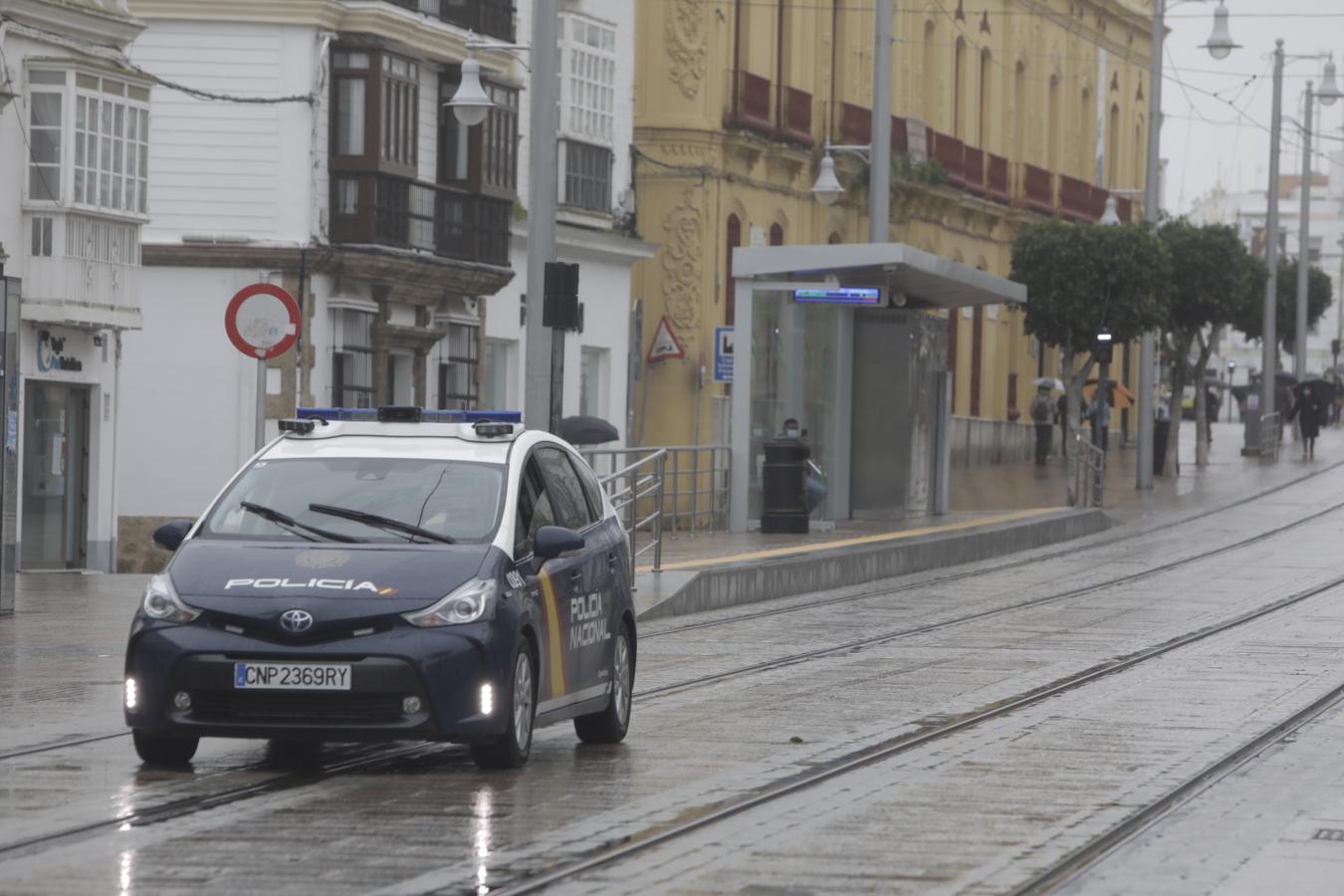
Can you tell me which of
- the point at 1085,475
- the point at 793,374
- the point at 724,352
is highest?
the point at 724,352

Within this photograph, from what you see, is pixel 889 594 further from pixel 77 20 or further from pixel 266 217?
pixel 266 217

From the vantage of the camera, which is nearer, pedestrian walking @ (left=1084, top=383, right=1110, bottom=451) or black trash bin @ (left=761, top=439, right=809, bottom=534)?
black trash bin @ (left=761, top=439, right=809, bottom=534)

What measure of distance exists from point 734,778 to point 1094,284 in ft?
132

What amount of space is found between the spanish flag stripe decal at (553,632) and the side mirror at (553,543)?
5.5 inches

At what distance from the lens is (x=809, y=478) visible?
112ft

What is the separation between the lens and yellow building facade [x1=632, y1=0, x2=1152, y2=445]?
46.7 meters

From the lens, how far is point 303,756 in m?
13.1

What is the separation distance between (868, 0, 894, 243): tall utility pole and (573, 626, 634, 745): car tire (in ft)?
78.2

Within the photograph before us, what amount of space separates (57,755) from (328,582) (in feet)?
6.44

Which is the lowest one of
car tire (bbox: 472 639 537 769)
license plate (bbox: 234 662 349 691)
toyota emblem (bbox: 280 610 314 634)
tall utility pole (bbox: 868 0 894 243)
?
car tire (bbox: 472 639 537 769)

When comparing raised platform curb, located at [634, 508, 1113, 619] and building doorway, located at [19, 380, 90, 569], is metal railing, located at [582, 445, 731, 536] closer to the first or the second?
raised platform curb, located at [634, 508, 1113, 619]

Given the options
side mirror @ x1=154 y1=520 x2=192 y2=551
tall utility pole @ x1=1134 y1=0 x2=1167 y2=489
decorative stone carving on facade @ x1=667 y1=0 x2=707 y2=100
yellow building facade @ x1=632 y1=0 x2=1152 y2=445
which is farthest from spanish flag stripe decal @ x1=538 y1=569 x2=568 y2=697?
tall utility pole @ x1=1134 y1=0 x2=1167 y2=489

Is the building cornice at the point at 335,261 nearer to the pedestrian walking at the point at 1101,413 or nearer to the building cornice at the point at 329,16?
the building cornice at the point at 329,16

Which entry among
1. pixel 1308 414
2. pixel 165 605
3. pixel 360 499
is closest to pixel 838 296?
pixel 360 499
